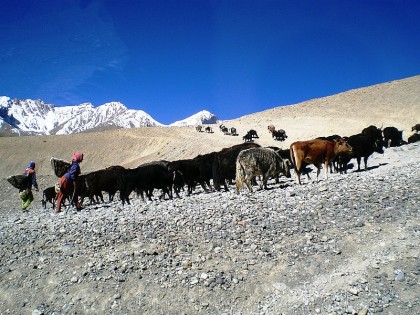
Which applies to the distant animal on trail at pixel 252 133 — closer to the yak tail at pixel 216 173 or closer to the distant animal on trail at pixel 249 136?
the distant animal on trail at pixel 249 136

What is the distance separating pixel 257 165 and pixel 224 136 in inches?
1316

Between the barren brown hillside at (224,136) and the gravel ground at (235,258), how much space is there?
85.2ft

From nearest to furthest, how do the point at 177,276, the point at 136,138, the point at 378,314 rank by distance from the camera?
the point at 378,314 < the point at 177,276 < the point at 136,138

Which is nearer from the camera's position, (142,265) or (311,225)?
(142,265)

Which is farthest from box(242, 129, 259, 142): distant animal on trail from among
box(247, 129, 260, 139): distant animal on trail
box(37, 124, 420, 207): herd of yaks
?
box(37, 124, 420, 207): herd of yaks

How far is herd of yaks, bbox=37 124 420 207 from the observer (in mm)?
12375

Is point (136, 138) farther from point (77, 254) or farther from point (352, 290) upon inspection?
point (352, 290)

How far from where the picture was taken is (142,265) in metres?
7.24

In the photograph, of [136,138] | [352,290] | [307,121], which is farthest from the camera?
[136,138]

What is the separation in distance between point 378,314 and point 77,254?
20.0 ft

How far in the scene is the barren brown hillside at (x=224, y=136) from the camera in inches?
1572

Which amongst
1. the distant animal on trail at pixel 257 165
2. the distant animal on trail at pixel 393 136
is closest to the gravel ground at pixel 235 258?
the distant animal on trail at pixel 257 165

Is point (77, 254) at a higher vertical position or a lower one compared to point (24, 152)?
lower

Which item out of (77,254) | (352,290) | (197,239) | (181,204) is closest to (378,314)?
(352,290)
